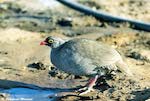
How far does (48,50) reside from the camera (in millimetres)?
12570

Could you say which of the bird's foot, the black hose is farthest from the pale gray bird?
the black hose

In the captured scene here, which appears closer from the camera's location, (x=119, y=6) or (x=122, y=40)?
(x=122, y=40)

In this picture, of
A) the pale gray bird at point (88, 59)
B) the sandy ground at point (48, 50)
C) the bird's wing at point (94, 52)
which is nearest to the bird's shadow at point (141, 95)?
the sandy ground at point (48, 50)

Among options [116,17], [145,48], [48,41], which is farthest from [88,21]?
[48,41]

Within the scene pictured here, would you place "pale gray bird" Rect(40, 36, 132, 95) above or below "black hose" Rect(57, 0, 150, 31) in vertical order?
above

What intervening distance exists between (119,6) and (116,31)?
108 inches

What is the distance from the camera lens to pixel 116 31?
48.1 ft

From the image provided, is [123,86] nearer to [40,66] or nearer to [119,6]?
[40,66]

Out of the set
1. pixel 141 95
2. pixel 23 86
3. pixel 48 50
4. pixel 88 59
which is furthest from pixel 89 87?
pixel 48 50

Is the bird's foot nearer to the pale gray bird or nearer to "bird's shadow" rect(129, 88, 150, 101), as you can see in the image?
the pale gray bird

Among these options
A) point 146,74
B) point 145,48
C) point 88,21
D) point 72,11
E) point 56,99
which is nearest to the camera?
point 56,99

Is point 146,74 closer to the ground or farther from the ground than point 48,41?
closer to the ground

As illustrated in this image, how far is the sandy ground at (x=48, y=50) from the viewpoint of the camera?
1016 cm

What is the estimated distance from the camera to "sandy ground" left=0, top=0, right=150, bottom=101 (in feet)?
33.3
